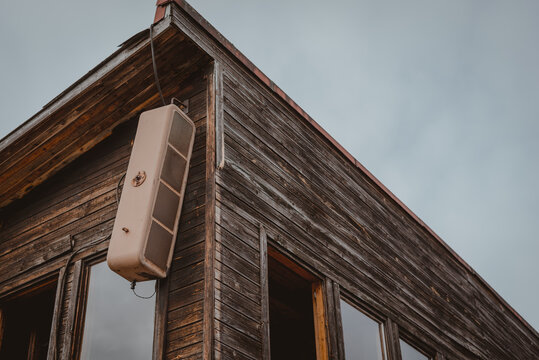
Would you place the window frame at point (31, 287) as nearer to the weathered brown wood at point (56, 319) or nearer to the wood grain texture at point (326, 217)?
the weathered brown wood at point (56, 319)

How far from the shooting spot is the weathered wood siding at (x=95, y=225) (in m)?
6.13

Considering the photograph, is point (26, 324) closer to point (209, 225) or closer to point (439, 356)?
point (209, 225)

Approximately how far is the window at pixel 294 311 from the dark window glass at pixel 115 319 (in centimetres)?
159

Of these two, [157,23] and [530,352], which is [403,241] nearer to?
[157,23]

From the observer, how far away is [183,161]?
6.80 metres

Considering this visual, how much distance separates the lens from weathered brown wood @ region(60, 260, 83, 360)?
6.82 metres

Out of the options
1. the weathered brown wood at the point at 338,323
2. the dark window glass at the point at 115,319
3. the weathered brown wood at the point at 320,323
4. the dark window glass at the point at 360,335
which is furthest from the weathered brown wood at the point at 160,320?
the dark window glass at the point at 360,335

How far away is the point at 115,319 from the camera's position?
22.5 feet

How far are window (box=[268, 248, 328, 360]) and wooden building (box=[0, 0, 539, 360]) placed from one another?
1.3 inches

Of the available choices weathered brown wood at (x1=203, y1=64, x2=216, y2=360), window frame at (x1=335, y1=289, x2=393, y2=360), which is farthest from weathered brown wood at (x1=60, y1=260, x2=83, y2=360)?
window frame at (x1=335, y1=289, x2=393, y2=360)

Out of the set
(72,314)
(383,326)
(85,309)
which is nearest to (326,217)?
(383,326)

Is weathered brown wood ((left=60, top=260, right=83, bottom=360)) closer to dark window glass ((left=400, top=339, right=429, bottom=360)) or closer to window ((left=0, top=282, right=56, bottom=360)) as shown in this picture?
window ((left=0, top=282, right=56, bottom=360))

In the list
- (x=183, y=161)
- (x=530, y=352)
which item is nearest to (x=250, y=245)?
(x=183, y=161)

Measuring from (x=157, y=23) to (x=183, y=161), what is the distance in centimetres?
157
